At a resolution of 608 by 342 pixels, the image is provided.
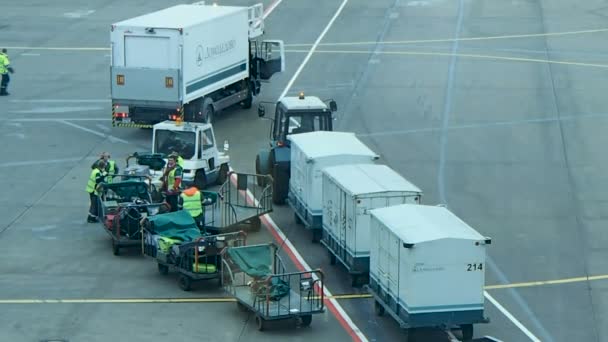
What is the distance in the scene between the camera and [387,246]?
2780cm

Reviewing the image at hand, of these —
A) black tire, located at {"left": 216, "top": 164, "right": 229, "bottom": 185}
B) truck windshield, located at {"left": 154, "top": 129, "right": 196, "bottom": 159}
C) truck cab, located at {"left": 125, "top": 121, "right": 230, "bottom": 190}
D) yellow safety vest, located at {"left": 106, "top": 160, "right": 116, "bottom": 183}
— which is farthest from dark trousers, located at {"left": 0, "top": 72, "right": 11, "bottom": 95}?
yellow safety vest, located at {"left": 106, "top": 160, "right": 116, "bottom": 183}

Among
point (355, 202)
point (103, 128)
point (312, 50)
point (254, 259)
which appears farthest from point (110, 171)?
point (312, 50)

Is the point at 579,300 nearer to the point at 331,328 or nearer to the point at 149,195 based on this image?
the point at 331,328

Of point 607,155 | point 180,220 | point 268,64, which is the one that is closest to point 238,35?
point 268,64

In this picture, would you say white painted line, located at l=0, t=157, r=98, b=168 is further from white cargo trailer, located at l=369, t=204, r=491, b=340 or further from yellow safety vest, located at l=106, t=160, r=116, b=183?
white cargo trailer, located at l=369, t=204, r=491, b=340

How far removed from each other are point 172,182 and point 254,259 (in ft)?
24.0

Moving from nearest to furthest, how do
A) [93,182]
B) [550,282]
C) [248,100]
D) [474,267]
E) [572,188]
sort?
[474,267] < [550,282] < [93,182] < [572,188] < [248,100]

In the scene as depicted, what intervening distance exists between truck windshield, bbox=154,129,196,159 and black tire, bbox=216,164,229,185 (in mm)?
1478

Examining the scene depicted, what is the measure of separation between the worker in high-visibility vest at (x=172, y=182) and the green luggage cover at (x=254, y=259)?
6470mm

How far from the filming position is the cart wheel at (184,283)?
101 ft

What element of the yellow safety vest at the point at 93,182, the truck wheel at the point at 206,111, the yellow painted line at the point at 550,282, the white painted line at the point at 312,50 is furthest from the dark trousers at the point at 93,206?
the white painted line at the point at 312,50

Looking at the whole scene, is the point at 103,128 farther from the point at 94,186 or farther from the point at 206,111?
the point at 94,186

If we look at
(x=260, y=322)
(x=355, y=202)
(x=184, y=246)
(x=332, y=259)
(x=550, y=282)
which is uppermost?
(x=355, y=202)

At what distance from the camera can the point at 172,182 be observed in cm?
3631
